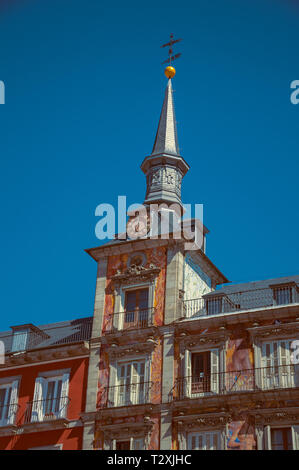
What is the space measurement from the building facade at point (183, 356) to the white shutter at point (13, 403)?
4545 millimetres

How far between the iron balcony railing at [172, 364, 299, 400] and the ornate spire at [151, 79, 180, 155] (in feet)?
57.9

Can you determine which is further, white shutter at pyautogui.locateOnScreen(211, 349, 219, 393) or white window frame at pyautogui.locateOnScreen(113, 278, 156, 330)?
white window frame at pyautogui.locateOnScreen(113, 278, 156, 330)

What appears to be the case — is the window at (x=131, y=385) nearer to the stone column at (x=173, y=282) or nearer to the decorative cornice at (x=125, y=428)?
the decorative cornice at (x=125, y=428)

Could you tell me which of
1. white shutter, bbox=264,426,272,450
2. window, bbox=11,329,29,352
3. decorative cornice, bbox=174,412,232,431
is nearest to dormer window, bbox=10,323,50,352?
window, bbox=11,329,29,352

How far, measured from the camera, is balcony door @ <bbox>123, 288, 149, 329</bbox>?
133 feet

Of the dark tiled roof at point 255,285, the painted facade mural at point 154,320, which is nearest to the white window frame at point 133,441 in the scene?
the painted facade mural at point 154,320

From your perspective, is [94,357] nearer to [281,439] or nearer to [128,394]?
[128,394]

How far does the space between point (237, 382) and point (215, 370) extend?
1309 mm

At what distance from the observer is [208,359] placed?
37.7 meters

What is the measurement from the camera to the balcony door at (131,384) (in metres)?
38.0

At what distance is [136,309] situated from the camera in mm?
41031

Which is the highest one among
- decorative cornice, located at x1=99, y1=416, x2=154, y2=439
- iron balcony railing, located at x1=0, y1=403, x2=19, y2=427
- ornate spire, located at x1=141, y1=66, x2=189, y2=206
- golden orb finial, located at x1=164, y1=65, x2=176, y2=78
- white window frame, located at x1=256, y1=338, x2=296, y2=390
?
golden orb finial, located at x1=164, y1=65, x2=176, y2=78

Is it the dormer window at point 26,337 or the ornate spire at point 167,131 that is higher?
the ornate spire at point 167,131

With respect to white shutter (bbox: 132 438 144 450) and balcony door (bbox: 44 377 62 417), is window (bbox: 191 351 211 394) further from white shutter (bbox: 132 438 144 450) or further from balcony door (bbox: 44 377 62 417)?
balcony door (bbox: 44 377 62 417)
